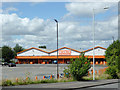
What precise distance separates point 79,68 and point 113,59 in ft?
22.6

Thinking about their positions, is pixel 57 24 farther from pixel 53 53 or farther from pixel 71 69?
pixel 53 53

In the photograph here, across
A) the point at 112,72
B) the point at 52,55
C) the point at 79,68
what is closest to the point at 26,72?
the point at 112,72

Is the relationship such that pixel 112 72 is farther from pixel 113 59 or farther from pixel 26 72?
pixel 26 72

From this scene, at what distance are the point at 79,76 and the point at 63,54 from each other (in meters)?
65.6

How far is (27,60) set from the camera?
296ft

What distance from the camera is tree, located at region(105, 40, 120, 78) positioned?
24.2 metres

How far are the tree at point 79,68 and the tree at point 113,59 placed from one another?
5146 mm

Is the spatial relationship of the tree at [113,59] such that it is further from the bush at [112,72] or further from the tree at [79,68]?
the tree at [79,68]

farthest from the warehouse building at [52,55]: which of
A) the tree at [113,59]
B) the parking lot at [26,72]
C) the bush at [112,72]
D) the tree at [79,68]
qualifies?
the tree at [79,68]

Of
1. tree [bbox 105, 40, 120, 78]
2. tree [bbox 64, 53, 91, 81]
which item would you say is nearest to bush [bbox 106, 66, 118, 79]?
tree [bbox 105, 40, 120, 78]

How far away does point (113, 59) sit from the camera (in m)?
24.9

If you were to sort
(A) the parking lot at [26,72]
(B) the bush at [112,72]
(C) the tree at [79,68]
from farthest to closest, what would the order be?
1. (A) the parking lot at [26,72]
2. (B) the bush at [112,72]
3. (C) the tree at [79,68]

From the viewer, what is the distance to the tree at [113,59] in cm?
2417

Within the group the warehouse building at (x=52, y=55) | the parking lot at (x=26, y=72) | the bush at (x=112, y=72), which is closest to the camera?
the bush at (x=112, y=72)
